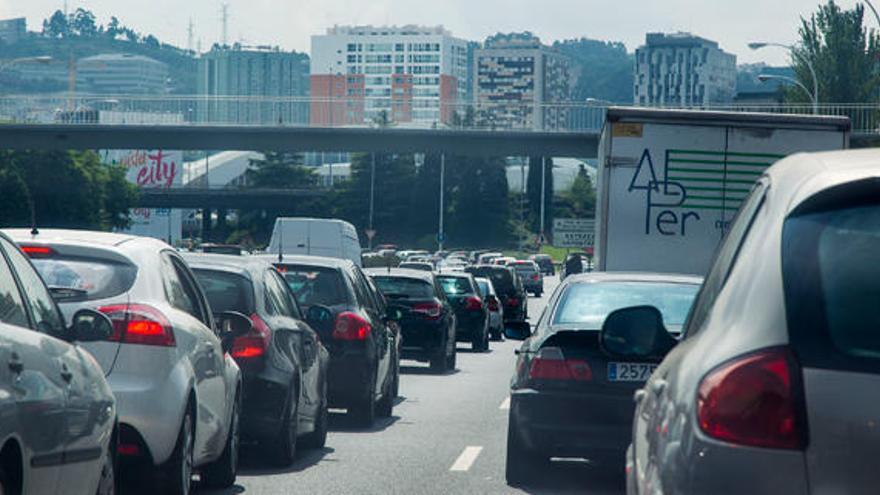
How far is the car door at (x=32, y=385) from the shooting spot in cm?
647

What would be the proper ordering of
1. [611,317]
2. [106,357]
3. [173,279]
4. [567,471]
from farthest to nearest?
[567,471] → [173,279] → [106,357] → [611,317]

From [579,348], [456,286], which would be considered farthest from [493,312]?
[579,348]

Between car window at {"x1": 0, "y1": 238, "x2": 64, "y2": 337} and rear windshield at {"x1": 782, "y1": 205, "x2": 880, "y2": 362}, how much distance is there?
374cm

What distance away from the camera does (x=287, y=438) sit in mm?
12797

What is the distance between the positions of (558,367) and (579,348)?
18 centimetres

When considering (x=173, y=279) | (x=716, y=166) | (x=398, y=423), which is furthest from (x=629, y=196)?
(x=173, y=279)

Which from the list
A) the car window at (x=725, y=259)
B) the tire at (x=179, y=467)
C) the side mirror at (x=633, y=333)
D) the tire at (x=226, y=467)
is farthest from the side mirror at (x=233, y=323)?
the car window at (x=725, y=259)

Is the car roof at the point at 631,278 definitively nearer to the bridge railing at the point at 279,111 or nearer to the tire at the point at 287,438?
the tire at the point at 287,438

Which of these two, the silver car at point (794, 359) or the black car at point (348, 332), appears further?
the black car at point (348, 332)

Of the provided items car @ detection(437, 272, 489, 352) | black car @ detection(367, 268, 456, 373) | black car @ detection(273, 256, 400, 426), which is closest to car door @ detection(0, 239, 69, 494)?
black car @ detection(273, 256, 400, 426)

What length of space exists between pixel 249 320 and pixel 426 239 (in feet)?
442

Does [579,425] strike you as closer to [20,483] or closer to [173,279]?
[173,279]

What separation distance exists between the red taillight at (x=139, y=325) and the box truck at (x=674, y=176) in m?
10.5

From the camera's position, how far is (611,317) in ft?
20.0
